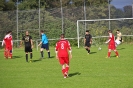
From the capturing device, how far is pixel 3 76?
16.1 m

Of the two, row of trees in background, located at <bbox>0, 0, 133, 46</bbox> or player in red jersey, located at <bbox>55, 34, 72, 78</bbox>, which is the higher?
row of trees in background, located at <bbox>0, 0, 133, 46</bbox>

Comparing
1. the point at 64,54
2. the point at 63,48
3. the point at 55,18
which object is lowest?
the point at 64,54

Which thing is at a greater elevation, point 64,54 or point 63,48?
point 63,48

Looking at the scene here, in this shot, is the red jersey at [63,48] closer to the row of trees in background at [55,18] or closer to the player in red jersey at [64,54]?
the player in red jersey at [64,54]

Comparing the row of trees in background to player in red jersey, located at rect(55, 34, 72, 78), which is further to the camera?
the row of trees in background

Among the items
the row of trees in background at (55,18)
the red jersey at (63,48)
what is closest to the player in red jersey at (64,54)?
the red jersey at (63,48)

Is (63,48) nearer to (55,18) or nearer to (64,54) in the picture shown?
(64,54)

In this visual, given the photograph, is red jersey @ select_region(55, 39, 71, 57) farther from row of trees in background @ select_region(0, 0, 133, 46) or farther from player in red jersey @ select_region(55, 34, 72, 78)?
row of trees in background @ select_region(0, 0, 133, 46)

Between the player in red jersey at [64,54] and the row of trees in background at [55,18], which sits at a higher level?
the row of trees in background at [55,18]

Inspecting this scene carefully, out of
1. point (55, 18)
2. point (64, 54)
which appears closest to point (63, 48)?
point (64, 54)

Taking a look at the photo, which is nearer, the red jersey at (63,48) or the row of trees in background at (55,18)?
the red jersey at (63,48)

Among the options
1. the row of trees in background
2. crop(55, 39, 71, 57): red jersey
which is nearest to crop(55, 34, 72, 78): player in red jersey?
crop(55, 39, 71, 57): red jersey

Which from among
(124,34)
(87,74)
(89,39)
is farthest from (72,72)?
(124,34)

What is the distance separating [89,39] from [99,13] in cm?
1186
